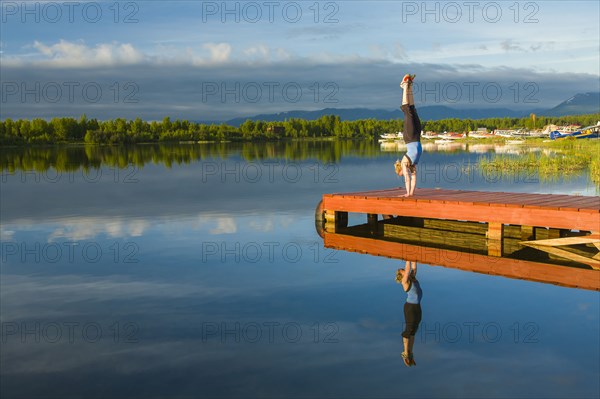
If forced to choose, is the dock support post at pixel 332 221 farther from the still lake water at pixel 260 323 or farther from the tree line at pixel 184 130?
the tree line at pixel 184 130

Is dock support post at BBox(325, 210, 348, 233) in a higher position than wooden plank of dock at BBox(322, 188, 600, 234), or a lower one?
lower

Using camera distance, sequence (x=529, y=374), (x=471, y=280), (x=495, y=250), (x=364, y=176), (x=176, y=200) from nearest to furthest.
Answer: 1. (x=529, y=374)
2. (x=471, y=280)
3. (x=495, y=250)
4. (x=176, y=200)
5. (x=364, y=176)

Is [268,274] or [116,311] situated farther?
[268,274]

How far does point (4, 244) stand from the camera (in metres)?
16.4

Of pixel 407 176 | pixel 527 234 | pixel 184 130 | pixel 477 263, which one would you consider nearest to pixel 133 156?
pixel 407 176

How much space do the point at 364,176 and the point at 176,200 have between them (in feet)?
58.3

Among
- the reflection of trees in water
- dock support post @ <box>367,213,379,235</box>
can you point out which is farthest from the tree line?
dock support post @ <box>367,213,379,235</box>

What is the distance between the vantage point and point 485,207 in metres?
14.2

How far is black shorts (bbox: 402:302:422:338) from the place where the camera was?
870 cm

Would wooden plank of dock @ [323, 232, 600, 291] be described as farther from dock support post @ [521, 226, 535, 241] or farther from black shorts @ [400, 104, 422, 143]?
black shorts @ [400, 104, 422, 143]

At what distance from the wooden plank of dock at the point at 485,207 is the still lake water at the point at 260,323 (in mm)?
Answer: 1632

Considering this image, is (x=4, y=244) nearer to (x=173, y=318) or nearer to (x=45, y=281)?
(x=45, y=281)

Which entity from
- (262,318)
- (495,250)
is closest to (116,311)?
(262,318)

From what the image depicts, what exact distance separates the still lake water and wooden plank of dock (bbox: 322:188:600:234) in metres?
1.63
